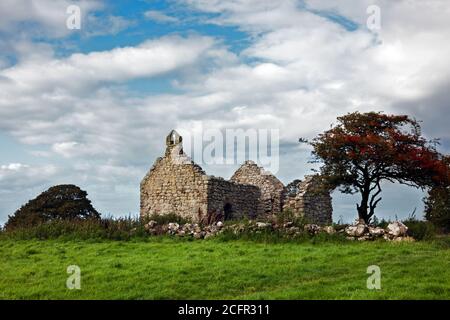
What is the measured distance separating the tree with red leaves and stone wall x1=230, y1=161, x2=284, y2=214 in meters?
8.93

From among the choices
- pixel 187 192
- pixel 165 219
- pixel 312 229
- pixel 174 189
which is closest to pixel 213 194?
pixel 187 192

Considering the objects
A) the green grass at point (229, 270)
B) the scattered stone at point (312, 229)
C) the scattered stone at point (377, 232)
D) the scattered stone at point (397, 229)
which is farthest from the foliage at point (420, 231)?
the scattered stone at point (312, 229)

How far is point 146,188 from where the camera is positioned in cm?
3534

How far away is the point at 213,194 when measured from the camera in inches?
1264

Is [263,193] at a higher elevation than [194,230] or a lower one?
higher

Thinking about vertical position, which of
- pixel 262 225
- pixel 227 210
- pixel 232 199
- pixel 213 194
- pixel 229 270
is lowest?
pixel 229 270

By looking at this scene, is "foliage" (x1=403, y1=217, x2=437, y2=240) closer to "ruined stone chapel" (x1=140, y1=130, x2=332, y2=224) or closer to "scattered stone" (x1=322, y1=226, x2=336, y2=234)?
"scattered stone" (x1=322, y1=226, x2=336, y2=234)

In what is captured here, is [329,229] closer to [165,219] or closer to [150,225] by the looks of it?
[150,225]

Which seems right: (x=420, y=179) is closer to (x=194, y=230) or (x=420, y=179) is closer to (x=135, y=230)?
(x=194, y=230)

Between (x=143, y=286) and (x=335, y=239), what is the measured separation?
1052cm

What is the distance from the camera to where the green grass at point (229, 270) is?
13.4m

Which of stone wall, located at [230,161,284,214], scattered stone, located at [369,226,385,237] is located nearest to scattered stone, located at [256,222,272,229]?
scattered stone, located at [369,226,385,237]

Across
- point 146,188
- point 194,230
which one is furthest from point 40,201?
point 194,230

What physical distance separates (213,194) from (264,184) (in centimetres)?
561
